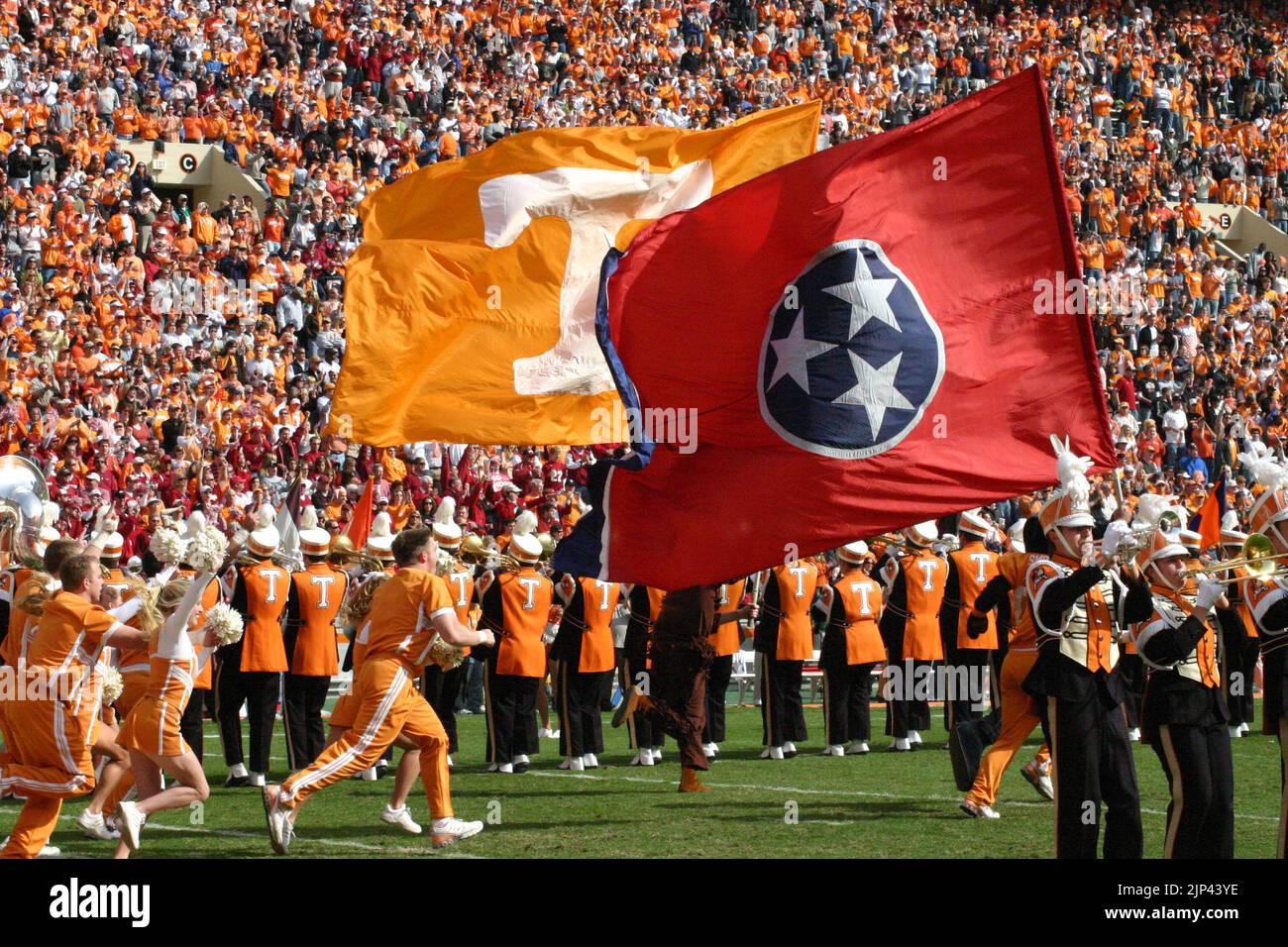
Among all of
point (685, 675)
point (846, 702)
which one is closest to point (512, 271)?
point (685, 675)

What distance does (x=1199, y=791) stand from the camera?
8.66m

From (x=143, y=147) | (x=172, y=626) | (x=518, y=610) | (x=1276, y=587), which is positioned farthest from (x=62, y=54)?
(x=1276, y=587)

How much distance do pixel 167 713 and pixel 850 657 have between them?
6800 millimetres

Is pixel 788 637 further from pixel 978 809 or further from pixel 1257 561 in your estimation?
pixel 1257 561

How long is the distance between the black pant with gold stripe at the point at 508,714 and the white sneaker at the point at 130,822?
16.5 feet

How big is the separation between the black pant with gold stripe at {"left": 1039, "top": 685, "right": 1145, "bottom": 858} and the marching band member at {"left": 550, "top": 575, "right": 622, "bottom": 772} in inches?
253

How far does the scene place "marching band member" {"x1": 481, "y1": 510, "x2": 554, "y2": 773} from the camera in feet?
48.0

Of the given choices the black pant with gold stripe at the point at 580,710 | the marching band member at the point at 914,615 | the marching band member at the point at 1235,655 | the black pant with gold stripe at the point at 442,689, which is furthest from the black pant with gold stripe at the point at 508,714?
the marching band member at the point at 1235,655

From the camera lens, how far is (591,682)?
1514 centimetres

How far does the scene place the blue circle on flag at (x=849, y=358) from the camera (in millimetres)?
9531

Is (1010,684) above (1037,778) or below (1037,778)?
above

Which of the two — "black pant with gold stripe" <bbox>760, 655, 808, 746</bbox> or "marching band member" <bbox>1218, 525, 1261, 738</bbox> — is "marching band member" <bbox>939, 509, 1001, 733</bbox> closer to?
"black pant with gold stripe" <bbox>760, 655, 808, 746</bbox>

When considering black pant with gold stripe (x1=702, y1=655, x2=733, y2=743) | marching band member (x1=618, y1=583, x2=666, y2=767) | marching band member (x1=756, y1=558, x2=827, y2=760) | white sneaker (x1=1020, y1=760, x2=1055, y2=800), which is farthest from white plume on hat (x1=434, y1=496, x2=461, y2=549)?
white sneaker (x1=1020, y1=760, x2=1055, y2=800)

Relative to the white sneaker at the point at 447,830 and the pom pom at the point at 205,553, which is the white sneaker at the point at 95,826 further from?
the white sneaker at the point at 447,830
